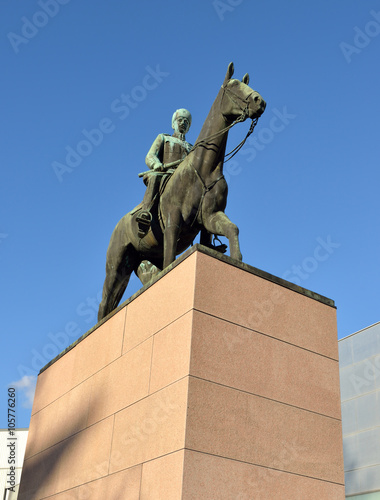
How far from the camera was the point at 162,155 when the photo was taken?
473 inches

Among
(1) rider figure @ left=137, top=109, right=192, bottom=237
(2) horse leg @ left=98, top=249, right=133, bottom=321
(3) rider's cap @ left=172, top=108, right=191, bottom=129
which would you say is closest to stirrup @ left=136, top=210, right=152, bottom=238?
(1) rider figure @ left=137, top=109, right=192, bottom=237

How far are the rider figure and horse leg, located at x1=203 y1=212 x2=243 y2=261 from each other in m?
1.17

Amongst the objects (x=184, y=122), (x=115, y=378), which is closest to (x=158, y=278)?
(x=115, y=378)

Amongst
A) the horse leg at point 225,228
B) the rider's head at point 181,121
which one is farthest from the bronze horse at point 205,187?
the rider's head at point 181,121

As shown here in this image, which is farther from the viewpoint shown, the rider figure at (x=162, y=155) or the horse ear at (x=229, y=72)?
the rider figure at (x=162, y=155)

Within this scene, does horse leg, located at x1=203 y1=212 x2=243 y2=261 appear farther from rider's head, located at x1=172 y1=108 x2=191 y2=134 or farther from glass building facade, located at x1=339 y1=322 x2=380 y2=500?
glass building facade, located at x1=339 y1=322 x2=380 y2=500

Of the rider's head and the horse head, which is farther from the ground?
the rider's head

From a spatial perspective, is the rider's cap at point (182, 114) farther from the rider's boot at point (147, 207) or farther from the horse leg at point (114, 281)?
the horse leg at point (114, 281)

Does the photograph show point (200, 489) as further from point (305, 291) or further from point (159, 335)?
point (305, 291)

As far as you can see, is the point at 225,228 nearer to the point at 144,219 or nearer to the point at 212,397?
the point at 144,219

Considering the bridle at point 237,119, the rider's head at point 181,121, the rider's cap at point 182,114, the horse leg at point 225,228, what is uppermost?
the rider's cap at point 182,114

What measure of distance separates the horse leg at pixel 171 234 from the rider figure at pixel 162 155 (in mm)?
464

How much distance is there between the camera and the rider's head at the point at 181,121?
12320mm

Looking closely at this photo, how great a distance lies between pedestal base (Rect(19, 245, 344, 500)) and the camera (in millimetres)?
7512
